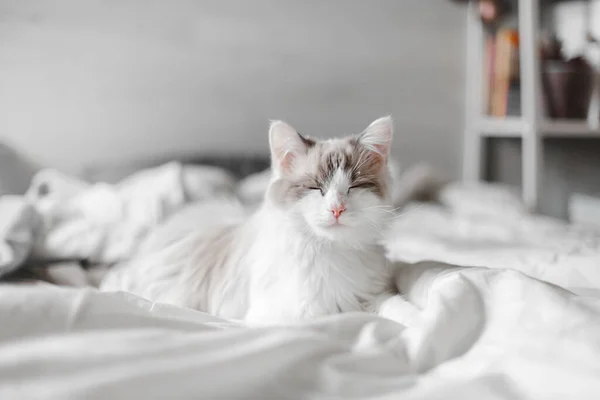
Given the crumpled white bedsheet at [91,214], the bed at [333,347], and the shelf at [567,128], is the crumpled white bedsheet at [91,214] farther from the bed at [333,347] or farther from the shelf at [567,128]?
the shelf at [567,128]

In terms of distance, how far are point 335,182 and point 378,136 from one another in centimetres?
14

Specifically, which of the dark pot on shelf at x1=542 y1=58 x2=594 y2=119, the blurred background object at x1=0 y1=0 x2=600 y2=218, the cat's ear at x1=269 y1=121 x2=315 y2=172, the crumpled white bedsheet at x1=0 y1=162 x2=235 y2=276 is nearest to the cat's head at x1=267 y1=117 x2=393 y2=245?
the cat's ear at x1=269 y1=121 x2=315 y2=172

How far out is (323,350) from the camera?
63 centimetres

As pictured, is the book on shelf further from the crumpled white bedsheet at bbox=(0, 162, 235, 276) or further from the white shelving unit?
the crumpled white bedsheet at bbox=(0, 162, 235, 276)

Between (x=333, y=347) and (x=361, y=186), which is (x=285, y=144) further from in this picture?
(x=333, y=347)

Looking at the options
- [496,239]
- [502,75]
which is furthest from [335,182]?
[502,75]

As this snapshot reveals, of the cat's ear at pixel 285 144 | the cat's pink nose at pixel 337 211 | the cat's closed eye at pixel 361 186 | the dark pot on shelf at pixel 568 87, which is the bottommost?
the cat's pink nose at pixel 337 211

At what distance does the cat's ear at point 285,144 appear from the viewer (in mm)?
931

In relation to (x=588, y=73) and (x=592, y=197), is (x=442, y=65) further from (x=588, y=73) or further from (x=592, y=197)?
(x=592, y=197)

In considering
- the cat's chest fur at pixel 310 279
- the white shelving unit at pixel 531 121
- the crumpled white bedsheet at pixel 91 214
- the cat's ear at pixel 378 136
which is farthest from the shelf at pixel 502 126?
the cat's chest fur at pixel 310 279

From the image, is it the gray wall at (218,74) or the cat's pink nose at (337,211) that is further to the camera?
the gray wall at (218,74)

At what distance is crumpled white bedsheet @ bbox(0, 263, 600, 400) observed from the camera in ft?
1.74

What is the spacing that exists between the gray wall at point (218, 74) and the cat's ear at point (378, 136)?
1537 mm

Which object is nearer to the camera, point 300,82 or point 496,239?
point 496,239
